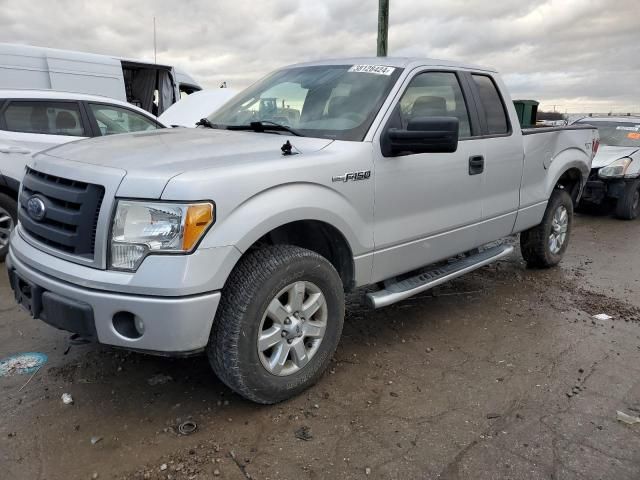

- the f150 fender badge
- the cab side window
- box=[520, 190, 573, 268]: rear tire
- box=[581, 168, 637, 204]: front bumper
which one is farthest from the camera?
box=[581, 168, 637, 204]: front bumper

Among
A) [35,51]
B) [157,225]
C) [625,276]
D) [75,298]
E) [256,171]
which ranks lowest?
[625,276]

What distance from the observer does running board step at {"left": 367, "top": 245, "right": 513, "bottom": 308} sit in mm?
3354

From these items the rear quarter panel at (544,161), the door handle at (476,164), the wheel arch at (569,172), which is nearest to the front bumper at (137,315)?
the door handle at (476,164)

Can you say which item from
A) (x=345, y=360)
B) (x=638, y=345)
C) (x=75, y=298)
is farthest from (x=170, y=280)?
(x=638, y=345)

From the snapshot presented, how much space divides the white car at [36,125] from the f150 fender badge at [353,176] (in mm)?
4176

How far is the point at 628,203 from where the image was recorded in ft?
28.3

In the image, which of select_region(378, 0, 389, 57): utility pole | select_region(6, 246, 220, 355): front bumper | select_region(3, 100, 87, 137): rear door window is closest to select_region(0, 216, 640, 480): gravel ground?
select_region(6, 246, 220, 355): front bumper

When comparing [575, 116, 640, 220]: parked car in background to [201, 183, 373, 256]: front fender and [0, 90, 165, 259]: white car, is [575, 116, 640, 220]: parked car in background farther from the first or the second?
[0, 90, 165, 259]: white car

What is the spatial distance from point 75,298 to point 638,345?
12.1ft

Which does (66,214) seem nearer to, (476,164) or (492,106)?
(476,164)

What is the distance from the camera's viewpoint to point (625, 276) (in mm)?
5578

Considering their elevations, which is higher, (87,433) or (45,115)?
(45,115)

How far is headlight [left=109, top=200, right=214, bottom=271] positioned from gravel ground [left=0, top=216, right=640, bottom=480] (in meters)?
0.91

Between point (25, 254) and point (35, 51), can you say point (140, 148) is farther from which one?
point (35, 51)
